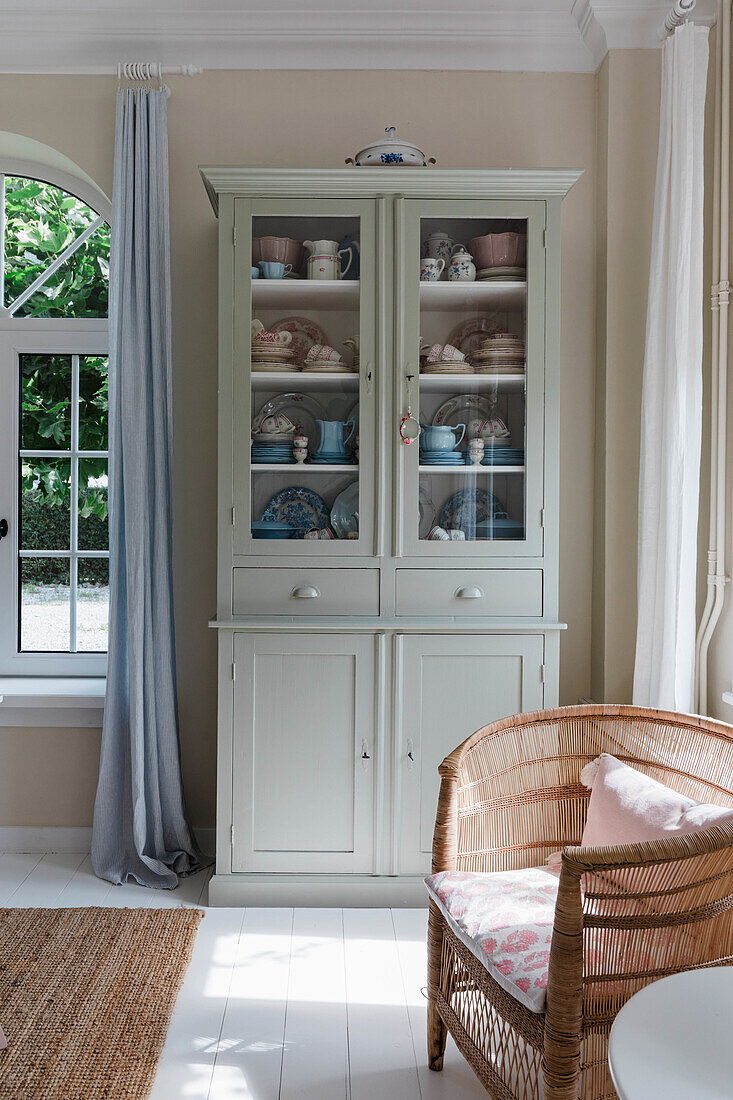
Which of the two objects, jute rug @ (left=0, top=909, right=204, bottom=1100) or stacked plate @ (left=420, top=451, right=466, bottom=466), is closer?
jute rug @ (left=0, top=909, right=204, bottom=1100)

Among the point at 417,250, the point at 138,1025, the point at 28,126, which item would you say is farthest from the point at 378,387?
the point at 138,1025

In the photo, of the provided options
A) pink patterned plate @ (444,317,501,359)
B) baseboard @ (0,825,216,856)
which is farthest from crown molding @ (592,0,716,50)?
baseboard @ (0,825,216,856)

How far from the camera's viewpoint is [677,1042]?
3.35ft

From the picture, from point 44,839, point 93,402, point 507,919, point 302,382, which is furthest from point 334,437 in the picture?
point 44,839

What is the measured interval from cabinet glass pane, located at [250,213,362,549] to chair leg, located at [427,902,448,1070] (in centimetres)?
113

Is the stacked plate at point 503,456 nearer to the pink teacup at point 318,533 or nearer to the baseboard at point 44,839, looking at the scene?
the pink teacup at point 318,533

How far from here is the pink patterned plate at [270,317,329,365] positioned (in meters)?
2.51

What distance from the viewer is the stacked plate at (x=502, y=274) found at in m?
2.50

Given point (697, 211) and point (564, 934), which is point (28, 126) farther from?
point (564, 934)

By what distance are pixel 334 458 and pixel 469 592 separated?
56 centimetres

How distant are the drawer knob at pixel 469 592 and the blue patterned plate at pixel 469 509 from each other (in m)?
0.17

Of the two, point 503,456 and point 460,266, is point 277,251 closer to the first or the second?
point 460,266

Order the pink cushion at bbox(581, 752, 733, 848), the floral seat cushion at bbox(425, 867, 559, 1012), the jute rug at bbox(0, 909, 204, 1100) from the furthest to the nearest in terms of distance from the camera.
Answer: the jute rug at bbox(0, 909, 204, 1100), the pink cushion at bbox(581, 752, 733, 848), the floral seat cushion at bbox(425, 867, 559, 1012)

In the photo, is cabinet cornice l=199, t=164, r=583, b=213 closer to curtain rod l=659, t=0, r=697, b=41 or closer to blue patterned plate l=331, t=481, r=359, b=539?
curtain rod l=659, t=0, r=697, b=41
